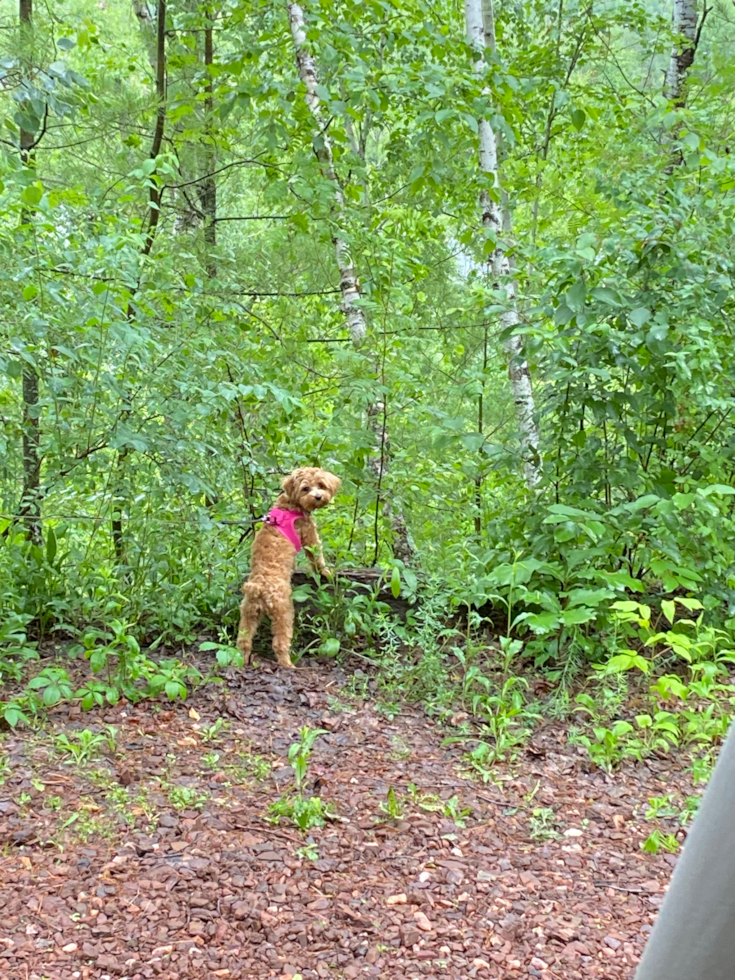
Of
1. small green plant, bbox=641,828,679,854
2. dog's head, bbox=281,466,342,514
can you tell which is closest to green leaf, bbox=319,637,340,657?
dog's head, bbox=281,466,342,514

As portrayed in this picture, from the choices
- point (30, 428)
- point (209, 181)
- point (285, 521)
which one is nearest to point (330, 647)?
point (285, 521)

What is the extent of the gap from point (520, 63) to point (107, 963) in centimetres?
789

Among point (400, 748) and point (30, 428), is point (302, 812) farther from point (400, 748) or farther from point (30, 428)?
point (30, 428)

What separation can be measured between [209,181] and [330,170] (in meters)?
1.48

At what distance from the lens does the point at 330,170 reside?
5625 mm

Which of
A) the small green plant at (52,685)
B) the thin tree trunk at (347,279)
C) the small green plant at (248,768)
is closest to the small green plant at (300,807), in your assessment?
the small green plant at (248,768)

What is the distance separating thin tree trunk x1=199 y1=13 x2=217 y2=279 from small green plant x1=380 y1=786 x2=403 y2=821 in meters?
3.71

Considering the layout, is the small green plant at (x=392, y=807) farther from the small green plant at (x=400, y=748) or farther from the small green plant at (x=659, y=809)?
the small green plant at (x=659, y=809)

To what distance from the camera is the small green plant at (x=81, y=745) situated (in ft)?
11.2

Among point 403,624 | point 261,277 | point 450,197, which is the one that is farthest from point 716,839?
point 450,197

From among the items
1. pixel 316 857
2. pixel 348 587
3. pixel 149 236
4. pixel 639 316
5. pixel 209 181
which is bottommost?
pixel 316 857

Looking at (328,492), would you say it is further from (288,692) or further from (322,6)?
(322,6)

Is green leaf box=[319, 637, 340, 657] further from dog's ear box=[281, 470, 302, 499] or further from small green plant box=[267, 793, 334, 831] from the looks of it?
small green plant box=[267, 793, 334, 831]

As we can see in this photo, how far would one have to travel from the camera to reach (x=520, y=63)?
24.8ft
